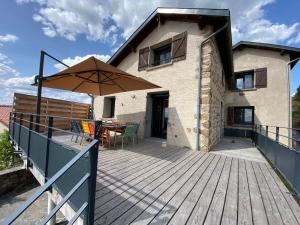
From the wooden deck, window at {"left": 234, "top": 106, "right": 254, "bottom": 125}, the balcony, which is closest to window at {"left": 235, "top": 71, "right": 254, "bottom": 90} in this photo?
window at {"left": 234, "top": 106, "right": 254, "bottom": 125}

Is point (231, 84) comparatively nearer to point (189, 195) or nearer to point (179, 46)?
point (179, 46)

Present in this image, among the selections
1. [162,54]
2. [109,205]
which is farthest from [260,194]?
[162,54]

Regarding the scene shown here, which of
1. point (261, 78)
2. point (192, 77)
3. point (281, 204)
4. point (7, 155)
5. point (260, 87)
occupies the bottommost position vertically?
point (7, 155)

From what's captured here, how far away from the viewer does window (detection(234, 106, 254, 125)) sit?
10.8 metres

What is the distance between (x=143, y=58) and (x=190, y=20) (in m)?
2.79

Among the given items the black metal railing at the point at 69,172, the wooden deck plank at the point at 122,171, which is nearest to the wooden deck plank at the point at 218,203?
the black metal railing at the point at 69,172

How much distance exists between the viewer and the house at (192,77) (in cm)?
575

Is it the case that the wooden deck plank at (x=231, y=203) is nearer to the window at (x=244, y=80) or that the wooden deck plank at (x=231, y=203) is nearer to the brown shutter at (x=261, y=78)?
the brown shutter at (x=261, y=78)

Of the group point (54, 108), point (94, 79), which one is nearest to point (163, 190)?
point (94, 79)

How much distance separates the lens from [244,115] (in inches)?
437

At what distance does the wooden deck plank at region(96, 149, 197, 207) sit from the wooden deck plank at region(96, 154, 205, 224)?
0.42 feet

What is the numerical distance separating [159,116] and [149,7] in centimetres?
548

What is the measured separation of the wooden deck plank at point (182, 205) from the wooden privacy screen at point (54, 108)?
5480mm

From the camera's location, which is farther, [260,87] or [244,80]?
[244,80]
